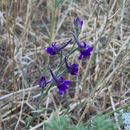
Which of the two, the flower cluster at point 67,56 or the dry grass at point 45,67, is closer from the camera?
the flower cluster at point 67,56

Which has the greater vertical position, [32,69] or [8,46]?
[8,46]

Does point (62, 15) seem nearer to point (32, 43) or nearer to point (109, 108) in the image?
point (32, 43)

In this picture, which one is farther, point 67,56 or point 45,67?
point 45,67

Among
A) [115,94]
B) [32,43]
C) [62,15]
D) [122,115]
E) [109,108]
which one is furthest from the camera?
[62,15]

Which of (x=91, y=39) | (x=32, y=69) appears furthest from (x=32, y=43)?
(x=91, y=39)

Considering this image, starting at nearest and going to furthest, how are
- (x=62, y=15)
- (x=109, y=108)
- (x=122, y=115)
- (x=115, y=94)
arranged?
(x=122, y=115) < (x=109, y=108) < (x=115, y=94) < (x=62, y=15)

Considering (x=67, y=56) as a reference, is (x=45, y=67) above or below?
below

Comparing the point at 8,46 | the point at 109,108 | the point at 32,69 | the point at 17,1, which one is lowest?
the point at 109,108

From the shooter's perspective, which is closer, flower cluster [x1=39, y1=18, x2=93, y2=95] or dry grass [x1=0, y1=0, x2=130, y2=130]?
flower cluster [x1=39, y1=18, x2=93, y2=95]
